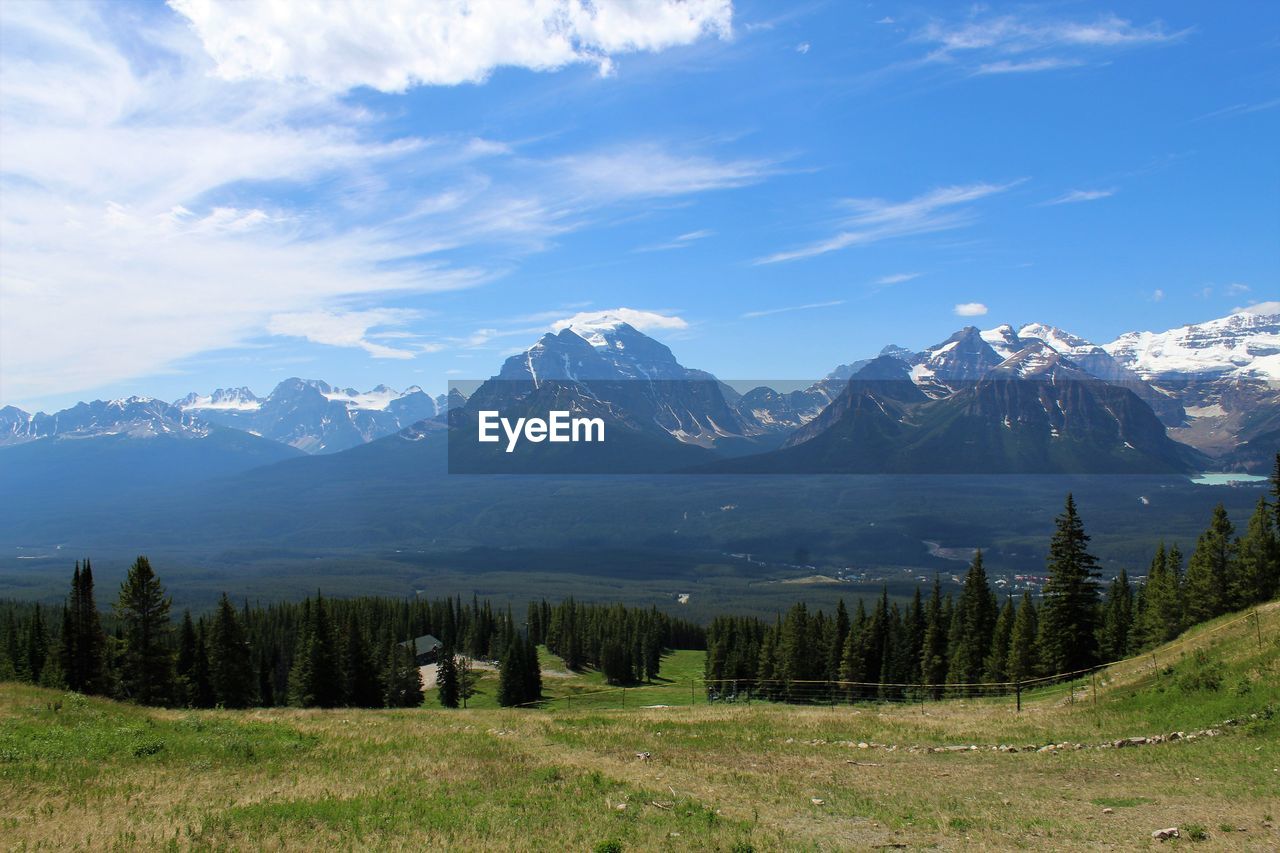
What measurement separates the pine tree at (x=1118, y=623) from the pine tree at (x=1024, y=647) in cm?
1025

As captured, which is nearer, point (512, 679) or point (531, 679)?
point (512, 679)

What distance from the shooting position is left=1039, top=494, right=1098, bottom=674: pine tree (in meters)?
60.9

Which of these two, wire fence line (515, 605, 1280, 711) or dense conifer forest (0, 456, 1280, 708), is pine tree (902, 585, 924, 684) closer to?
dense conifer forest (0, 456, 1280, 708)

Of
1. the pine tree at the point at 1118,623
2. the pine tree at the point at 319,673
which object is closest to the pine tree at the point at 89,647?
the pine tree at the point at 319,673

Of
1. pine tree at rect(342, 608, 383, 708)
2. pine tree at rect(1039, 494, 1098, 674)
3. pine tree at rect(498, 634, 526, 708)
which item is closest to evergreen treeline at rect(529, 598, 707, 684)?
pine tree at rect(498, 634, 526, 708)

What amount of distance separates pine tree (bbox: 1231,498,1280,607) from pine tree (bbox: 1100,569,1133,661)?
41.8 ft

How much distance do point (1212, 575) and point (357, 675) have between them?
75.4 m

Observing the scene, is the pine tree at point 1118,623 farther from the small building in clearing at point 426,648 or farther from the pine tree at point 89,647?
the small building in clearing at point 426,648

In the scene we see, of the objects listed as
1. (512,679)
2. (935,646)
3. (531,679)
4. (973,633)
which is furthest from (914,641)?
(512,679)

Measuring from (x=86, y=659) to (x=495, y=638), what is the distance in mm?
91569

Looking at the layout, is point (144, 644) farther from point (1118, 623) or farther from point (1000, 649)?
point (1118, 623)

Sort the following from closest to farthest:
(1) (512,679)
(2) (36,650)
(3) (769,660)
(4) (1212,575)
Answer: (4) (1212,575) → (2) (36,650) → (3) (769,660) → (1) (512,679)

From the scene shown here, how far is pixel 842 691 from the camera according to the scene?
262 ft

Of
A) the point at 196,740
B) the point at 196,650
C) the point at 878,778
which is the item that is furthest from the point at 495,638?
the point at 878,778
